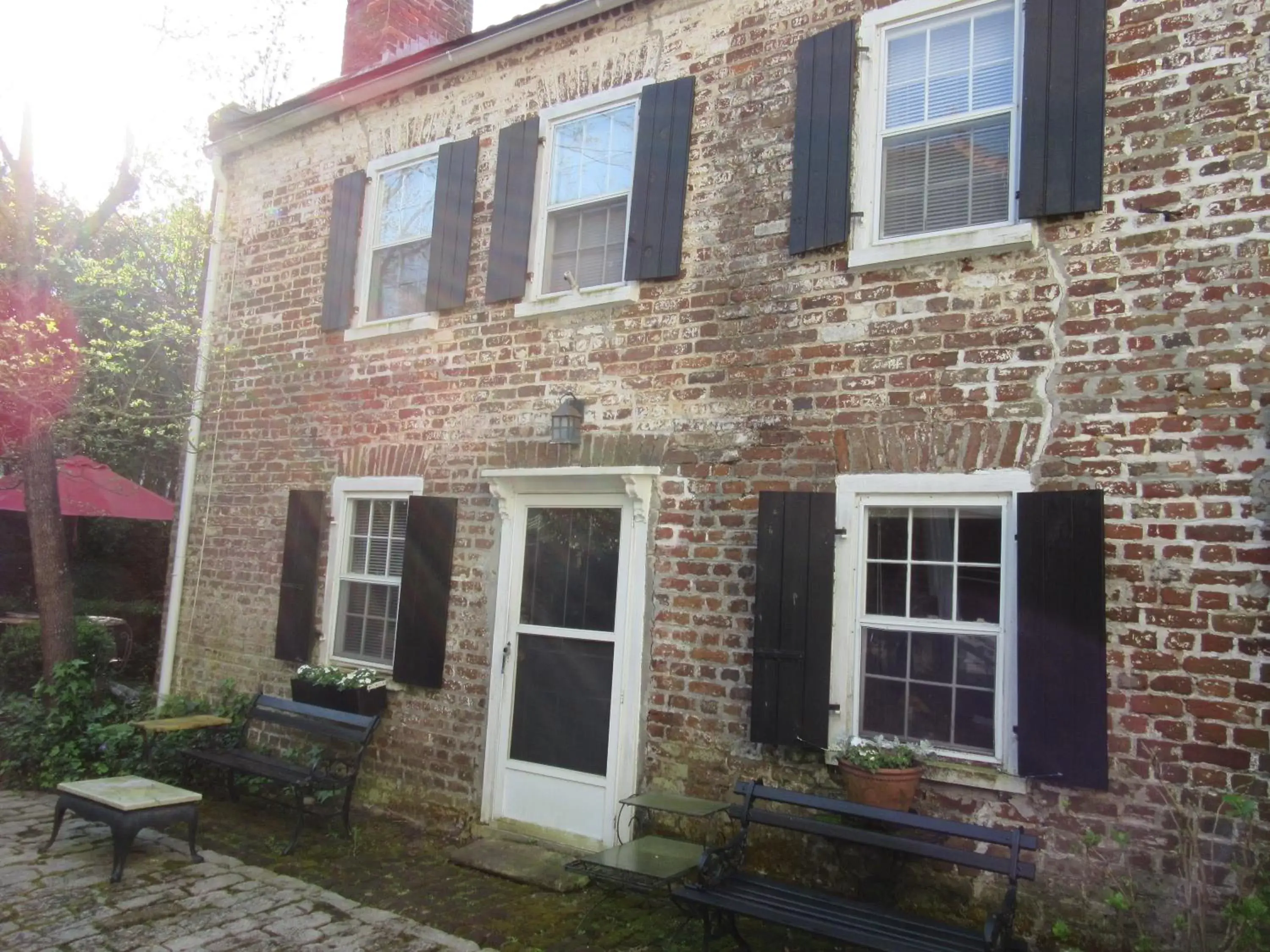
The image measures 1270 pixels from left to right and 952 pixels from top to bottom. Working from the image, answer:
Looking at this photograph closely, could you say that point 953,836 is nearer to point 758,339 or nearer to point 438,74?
point 758,339

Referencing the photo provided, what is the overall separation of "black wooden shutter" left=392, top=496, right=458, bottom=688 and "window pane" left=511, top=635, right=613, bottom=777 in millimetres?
695

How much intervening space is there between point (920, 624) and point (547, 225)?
3.99 m

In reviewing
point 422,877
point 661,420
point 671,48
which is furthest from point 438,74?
point 422,877

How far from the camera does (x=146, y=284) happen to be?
41.3ft

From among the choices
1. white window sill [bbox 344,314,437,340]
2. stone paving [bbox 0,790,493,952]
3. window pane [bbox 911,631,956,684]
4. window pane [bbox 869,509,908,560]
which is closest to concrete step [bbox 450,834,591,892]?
stone paving [bbox 0,790,493,952]

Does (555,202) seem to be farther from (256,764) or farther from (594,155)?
(256,764)

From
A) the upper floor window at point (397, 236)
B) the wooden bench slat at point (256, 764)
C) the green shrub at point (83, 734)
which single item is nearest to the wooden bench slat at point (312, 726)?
the wooden bench slat at point (256, 764)

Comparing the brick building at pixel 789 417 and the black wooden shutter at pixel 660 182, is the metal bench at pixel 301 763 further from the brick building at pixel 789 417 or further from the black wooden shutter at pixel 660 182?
the black wooden shutter at pixel 660 182

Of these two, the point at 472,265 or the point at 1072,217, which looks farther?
the point at 472,265

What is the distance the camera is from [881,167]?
5.49 m

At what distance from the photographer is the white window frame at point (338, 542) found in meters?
7.52

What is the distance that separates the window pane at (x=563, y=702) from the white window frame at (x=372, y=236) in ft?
9.68

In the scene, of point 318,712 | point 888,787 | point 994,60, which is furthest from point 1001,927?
point 318,712

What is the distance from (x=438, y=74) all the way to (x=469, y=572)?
4231 mm
